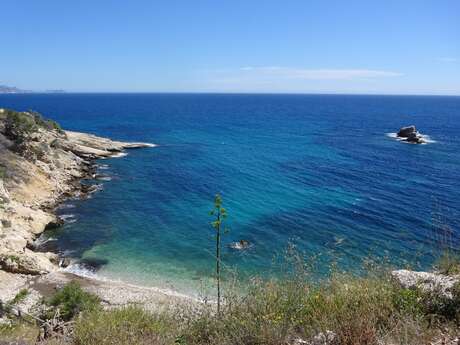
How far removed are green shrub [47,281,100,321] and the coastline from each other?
7.78 feet

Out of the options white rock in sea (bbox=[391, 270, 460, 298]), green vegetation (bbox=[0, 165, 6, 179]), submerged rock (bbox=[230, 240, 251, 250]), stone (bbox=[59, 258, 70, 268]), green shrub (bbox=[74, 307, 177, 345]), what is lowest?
stone (bbox=[59, 258, 70, 268])

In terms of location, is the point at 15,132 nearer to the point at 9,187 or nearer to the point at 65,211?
the point at 9,187

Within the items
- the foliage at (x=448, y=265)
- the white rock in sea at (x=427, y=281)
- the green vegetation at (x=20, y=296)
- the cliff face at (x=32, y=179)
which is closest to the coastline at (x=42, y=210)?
the cliff face at (x=32, y=179)

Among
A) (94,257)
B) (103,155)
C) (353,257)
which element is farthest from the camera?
(103,155)

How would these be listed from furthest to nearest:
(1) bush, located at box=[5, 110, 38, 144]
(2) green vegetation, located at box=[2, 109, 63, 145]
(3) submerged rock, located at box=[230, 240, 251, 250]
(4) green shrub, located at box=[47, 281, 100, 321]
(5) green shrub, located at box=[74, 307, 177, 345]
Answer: (1) bush, located at box=[5, 110, 38, 144] < (2) green vegetation, located at box=[2, 109, 63, 145] < (3) submerged rock, located at box=[230, 240, 251, 250] < (4) green shrub, located at box=[47, 281, 100, 321] < (5) green shrub, located at box=[74, 307, 177, 345]

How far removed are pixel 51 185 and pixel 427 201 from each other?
42.9 m

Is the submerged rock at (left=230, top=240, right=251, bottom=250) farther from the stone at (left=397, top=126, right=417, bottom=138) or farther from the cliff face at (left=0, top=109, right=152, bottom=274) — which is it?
the stone at (left=397, top=126, right=417, bottom=138)

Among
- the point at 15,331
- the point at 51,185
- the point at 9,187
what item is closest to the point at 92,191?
the point at 51,185

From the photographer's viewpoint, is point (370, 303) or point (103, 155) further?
point (103, 155)

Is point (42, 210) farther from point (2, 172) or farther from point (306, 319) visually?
point (306, 319)

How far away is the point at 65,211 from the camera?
40.3 meters

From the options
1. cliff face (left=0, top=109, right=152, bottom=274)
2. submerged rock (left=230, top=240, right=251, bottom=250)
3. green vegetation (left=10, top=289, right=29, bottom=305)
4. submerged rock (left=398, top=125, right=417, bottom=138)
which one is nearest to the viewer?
green vegetation (left=10, top=289, right=29, bottom=305)

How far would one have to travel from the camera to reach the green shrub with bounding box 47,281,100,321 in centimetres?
1927

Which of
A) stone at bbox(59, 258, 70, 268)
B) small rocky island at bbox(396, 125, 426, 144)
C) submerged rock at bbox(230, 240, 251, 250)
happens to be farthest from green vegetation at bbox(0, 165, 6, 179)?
small rocky island at bbox(396, 125, 426, 144)
